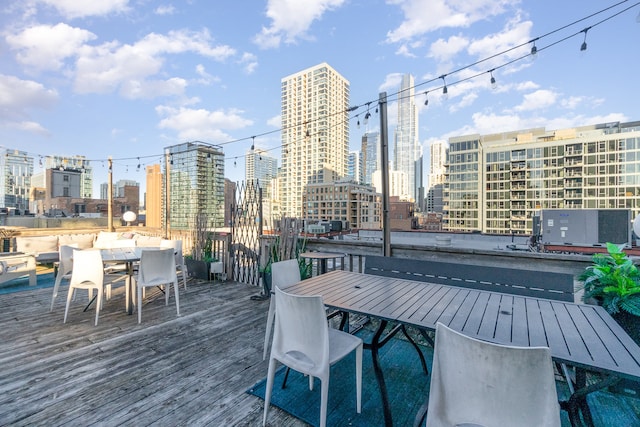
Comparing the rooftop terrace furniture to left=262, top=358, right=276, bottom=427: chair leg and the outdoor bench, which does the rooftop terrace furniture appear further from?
the outdoor bench

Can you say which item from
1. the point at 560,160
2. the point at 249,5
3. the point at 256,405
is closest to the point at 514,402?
the point at 256,405

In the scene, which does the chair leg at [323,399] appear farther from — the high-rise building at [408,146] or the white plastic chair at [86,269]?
the high-rise building at [408,146]

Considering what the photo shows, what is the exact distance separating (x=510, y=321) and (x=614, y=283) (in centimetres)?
114

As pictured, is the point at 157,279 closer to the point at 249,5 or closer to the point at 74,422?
the point at 74,422

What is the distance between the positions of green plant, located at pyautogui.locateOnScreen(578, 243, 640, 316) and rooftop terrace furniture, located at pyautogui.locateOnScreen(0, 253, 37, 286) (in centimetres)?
800

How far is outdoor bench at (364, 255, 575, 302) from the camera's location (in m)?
2.24

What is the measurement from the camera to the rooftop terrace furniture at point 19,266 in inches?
190

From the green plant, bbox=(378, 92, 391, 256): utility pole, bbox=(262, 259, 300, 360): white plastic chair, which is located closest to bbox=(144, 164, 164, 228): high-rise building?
bbox=(378, 92, 391, 256): utility pole

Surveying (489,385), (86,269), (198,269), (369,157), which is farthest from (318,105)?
(369,157)

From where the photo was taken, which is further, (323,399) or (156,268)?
(156,268)

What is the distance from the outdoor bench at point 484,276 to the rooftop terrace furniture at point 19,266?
618cm

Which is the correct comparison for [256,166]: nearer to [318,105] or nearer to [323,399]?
[323,399]

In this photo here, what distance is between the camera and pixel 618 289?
76.2 inches

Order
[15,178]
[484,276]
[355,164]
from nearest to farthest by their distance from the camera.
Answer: [484,276] < [15,178] < [355,164]
